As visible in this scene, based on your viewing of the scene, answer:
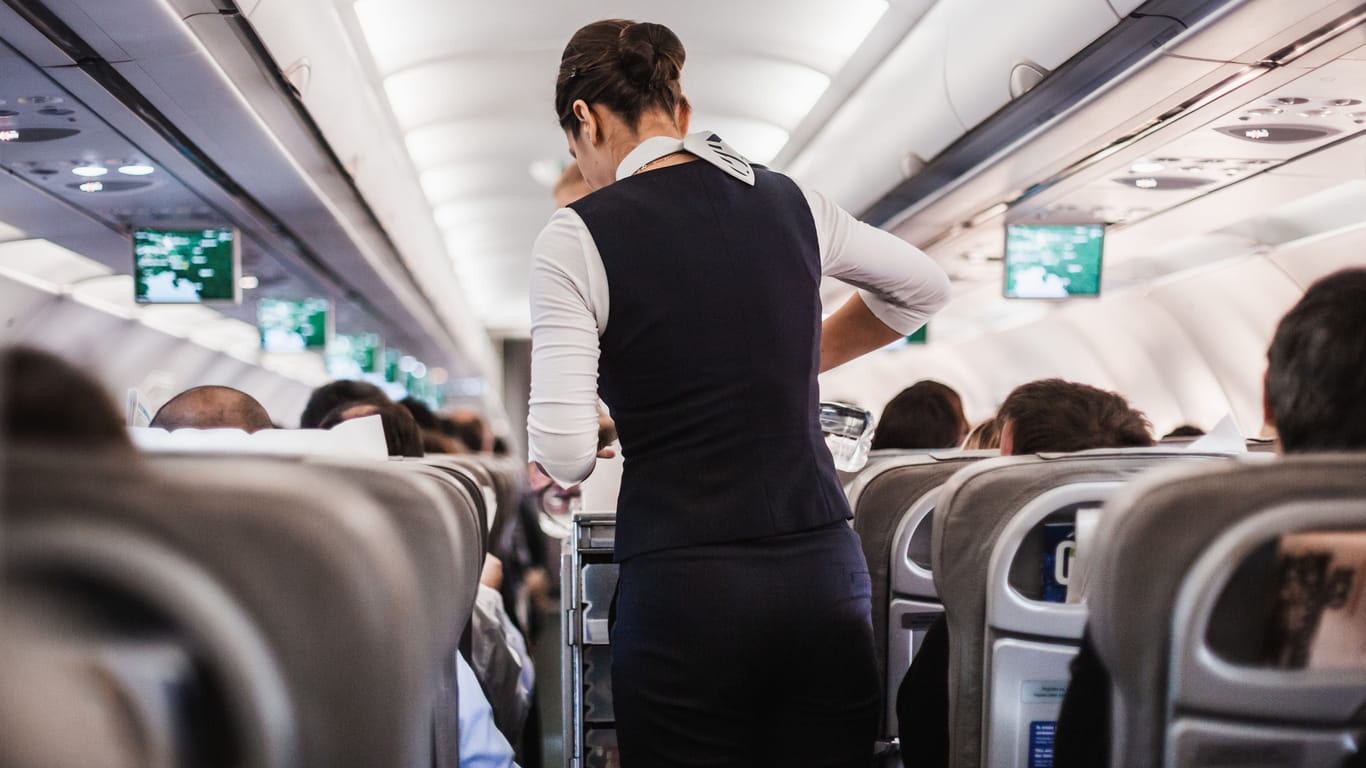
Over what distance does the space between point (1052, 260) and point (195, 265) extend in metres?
5.89

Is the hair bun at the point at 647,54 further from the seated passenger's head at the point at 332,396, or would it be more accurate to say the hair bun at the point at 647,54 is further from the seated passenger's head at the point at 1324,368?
the seated passenger's head at the point at 332,396

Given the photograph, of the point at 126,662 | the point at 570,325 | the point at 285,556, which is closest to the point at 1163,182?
the point at 570,325

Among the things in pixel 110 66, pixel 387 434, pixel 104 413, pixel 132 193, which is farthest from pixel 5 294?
pixel 104 413

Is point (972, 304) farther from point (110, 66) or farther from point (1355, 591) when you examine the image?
point (1355, 591)

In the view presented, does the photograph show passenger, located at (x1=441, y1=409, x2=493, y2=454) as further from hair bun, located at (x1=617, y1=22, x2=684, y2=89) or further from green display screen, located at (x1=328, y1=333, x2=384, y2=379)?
green display screen, located at (x1=328, y1=333, x2=384, y2=379)

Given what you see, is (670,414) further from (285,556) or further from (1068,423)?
(1068,423)

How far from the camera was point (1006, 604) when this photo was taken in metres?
2.05

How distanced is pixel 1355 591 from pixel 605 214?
1043 millimetres

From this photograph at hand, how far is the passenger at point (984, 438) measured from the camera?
153 inches

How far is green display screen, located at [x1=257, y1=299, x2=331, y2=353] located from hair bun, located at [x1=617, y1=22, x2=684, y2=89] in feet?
33.4

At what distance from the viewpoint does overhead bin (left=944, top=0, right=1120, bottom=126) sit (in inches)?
156

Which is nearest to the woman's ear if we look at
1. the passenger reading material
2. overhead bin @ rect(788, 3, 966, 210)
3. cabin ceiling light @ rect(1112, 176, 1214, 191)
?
the passenger reading material

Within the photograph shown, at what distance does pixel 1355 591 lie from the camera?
1248 millimetres

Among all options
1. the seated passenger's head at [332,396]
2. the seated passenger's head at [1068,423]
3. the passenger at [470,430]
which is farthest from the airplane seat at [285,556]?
the passenger at [470,430]
